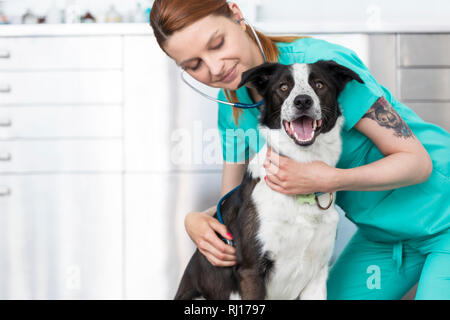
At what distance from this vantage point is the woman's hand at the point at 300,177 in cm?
115

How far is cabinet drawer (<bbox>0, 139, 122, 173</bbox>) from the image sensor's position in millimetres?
2320

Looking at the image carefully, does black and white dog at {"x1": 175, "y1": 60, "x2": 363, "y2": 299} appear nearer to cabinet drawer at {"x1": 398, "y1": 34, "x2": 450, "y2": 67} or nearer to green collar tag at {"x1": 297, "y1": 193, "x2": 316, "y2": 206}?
green collar tag at {"x1": 297, "y1": 193, "x2": 316, "y2": 206}

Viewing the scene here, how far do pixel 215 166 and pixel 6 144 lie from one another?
109 cm

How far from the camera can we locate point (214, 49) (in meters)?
1.22

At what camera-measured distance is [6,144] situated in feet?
7.67

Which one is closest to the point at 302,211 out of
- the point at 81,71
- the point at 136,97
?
the point at 136,97

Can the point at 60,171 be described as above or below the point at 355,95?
below

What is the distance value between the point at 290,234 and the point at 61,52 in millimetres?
1683

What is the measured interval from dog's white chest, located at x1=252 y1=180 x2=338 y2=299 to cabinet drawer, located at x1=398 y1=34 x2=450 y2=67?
1.42 m

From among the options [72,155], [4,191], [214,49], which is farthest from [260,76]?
[4,191]

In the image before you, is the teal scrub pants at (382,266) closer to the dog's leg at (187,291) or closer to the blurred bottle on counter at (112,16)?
the dog's leg at (187,291)

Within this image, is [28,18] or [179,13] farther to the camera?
[28,18]

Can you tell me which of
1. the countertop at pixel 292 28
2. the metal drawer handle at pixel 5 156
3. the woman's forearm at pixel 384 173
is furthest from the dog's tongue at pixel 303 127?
the metal drawer handle at pixel 5 156

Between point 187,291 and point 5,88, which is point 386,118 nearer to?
point 187,291
